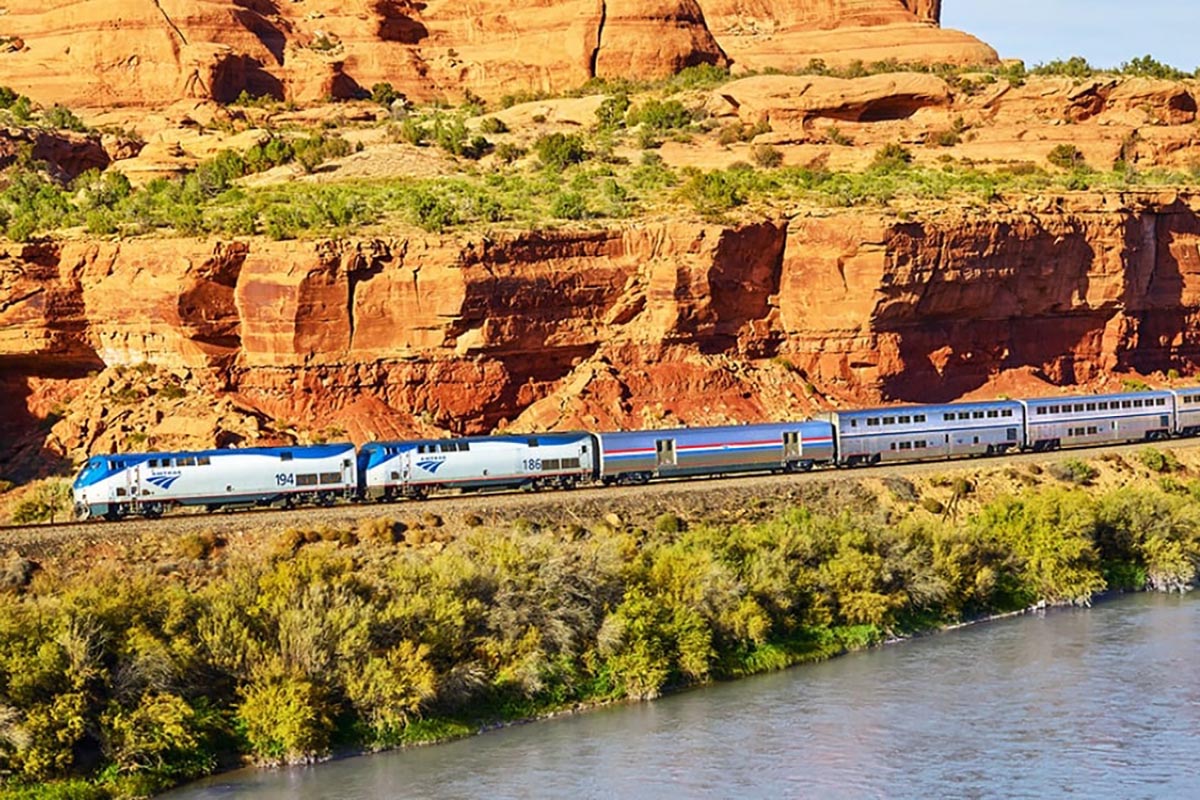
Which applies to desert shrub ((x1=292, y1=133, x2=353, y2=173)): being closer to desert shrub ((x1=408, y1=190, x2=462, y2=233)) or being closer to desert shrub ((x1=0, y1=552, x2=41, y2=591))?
desert shrub ((x1=408, y1=190, x2=462, y2=233))

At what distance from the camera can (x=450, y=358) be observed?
6184 cm

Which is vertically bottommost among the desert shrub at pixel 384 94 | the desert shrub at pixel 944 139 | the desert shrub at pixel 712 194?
the desert shrub at pixel 712 194

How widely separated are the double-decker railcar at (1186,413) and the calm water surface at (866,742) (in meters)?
22.9

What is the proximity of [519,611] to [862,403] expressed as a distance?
2889cm

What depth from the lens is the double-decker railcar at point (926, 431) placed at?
5834 cm

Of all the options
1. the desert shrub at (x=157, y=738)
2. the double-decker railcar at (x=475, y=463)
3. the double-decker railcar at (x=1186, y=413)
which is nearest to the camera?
the desert shrub at (x=157, y=738)

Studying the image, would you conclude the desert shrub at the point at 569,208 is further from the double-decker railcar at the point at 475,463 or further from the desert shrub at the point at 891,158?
the desert shrub at the point at 891,158

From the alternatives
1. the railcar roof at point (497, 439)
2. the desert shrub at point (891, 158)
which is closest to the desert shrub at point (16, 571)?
the railcar roof at point (497, 439)

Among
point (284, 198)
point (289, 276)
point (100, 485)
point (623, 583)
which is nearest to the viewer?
point (623, 583)

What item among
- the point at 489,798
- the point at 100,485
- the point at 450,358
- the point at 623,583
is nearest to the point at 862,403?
the point at 450,358

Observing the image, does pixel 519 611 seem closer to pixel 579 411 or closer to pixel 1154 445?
pixel 579 411

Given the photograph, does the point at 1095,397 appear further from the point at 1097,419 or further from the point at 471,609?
the point at 471,609

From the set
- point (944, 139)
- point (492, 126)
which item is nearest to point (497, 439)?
point (492, 126)

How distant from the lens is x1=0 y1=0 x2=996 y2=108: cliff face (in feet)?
294
